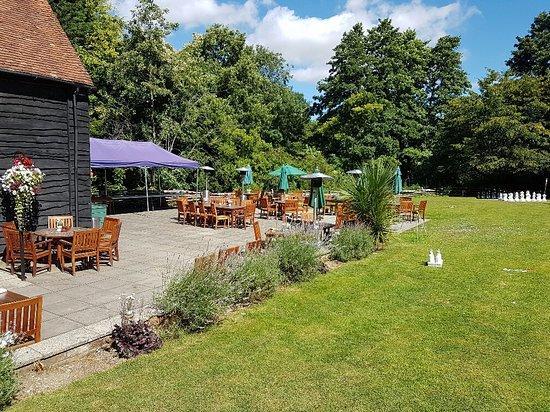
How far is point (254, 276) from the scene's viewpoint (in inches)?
270

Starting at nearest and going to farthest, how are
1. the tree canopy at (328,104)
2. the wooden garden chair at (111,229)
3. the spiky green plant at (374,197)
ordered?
the wooden garden chair at (111,229) → the spiky green plant at (374,197) → the tree canopy at (328,104)

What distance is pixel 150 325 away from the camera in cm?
549

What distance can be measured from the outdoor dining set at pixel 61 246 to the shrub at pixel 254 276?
3026 mm

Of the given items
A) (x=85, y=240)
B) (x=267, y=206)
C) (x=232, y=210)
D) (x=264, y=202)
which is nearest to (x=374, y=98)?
(x=264, y=202)

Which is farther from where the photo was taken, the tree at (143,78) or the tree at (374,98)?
the tree at (374,98)

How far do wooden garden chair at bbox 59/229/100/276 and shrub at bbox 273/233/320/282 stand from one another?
334 cm

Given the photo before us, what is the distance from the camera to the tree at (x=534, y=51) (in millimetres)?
39250

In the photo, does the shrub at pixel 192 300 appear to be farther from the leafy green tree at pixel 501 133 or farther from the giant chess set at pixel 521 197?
the leafy green tree at pixel 501 133

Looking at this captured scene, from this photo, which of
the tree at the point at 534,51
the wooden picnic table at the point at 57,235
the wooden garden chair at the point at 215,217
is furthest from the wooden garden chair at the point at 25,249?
the tree at the point at 534,51

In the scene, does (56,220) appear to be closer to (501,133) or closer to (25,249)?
(25,249)

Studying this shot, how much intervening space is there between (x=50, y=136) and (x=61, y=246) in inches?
133

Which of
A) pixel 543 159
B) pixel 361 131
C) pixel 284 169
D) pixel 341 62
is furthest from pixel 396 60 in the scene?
pixel 284 169

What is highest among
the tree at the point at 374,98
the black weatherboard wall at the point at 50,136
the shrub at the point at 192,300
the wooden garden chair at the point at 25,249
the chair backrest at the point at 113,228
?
the tree at the point at 374,98

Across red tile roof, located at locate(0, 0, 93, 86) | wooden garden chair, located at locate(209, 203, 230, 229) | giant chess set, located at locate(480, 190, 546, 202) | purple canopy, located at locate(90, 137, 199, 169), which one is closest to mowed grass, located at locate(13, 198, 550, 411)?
wooden garden chair, located at locate(209, 203, 230, 229)
